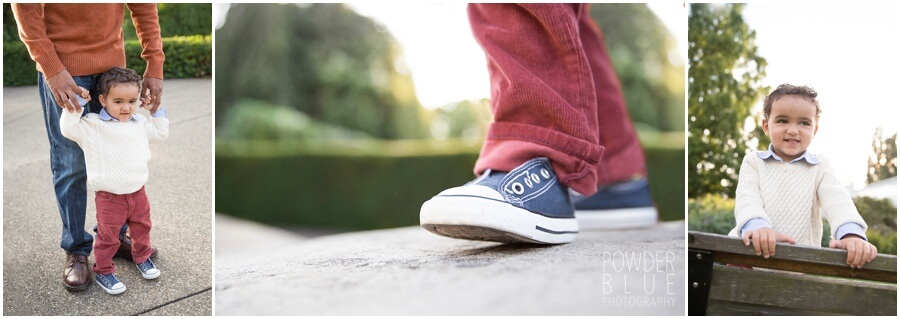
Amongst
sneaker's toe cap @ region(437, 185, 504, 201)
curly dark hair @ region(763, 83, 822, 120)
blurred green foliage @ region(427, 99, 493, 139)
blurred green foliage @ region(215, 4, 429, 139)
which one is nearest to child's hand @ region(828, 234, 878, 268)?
curly dark hair @ region(763, 83, 822, 120)

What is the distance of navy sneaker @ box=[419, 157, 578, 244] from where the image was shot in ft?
5.83

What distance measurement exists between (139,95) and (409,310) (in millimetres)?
1055

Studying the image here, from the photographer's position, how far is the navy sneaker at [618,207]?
2.48 meters

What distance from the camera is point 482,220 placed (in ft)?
5.82

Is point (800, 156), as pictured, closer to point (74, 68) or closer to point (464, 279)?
point (464, 279)

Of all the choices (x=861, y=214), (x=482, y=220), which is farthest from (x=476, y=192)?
(x=861, y=214)

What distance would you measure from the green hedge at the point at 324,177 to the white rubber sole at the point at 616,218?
5.52 feet

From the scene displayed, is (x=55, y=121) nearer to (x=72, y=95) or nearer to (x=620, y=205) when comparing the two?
(x=72, y=95)

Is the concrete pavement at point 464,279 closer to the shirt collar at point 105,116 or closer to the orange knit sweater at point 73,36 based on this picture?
the shirt collar at point 105,116

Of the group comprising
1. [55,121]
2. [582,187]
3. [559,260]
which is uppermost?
[55,121]

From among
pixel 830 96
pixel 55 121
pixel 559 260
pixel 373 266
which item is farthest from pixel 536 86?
pixel 55 121

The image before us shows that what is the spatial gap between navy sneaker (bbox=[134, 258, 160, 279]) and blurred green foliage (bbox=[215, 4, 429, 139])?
3387 millimetres

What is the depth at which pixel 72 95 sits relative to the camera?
2.10 meters

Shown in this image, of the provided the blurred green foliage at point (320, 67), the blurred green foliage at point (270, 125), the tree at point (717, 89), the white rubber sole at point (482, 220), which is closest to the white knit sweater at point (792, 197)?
the tree at point (717, 89)
